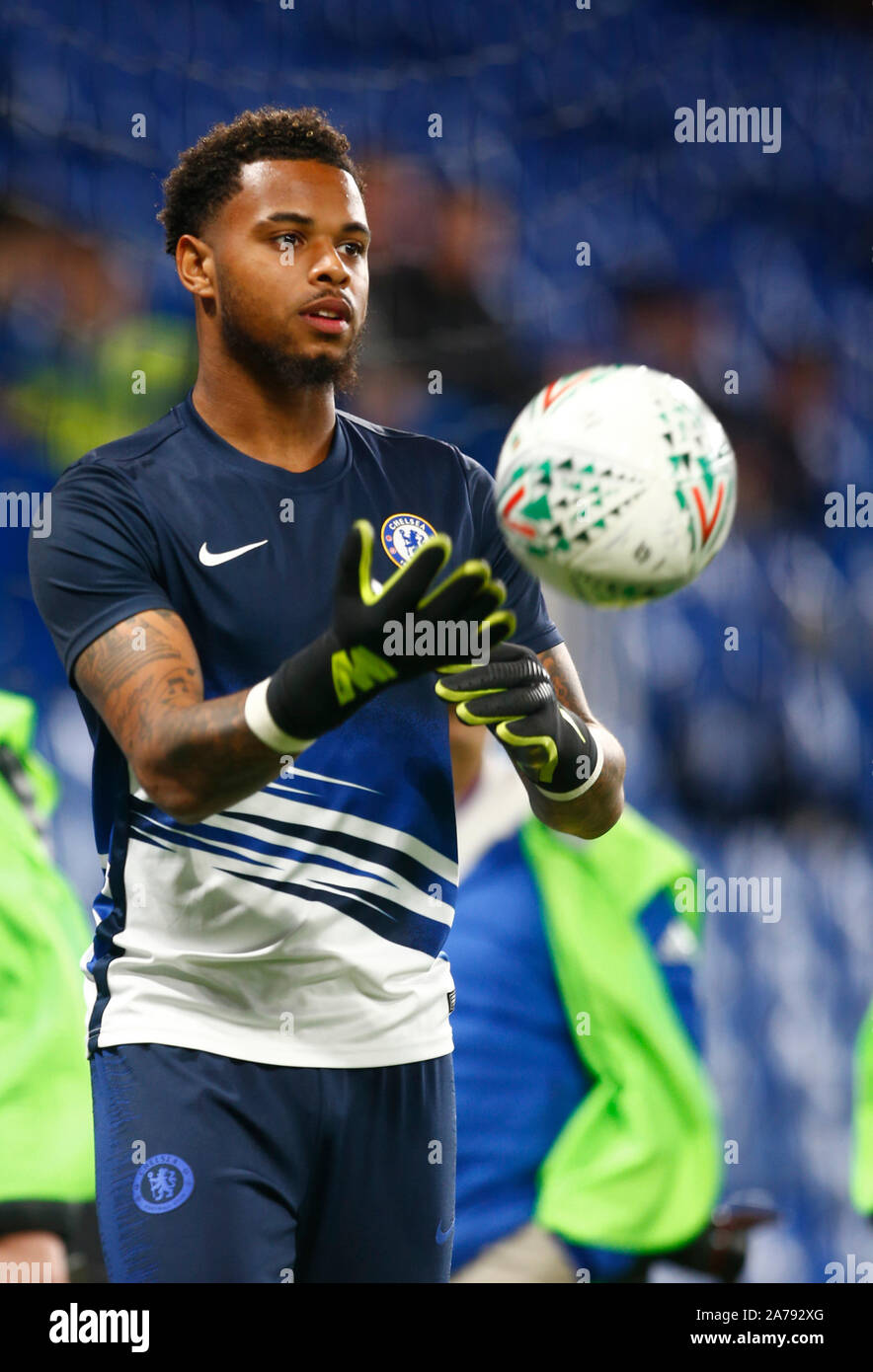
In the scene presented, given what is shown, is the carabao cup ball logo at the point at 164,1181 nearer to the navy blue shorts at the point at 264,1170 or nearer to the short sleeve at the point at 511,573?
the navy blue shorts at the point at 264,1170

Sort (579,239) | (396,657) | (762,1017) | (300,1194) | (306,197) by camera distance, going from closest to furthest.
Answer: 1. (396,657)
2. (300,1194)
3. (306,197)
4. (762,1017)
5. (579,239)

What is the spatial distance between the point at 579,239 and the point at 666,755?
4.63 feet

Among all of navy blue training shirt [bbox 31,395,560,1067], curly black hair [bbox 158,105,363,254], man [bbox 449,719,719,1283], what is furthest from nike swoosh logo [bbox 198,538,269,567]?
man [bbox 449,719,719,1283]

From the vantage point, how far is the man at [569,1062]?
335 centimetres

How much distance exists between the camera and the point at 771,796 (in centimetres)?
380

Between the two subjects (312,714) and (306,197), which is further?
(306,197)

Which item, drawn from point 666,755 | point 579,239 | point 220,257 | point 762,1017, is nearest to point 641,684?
point 666,755

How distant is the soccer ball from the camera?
1.78m

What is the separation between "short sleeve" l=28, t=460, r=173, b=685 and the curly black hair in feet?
1.63

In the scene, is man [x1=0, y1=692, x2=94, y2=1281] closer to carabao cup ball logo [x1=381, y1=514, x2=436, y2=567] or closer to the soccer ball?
carabao cup ball logo [x1=381, y1=514, x2=436, y2=567]

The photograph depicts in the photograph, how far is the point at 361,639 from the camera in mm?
1550

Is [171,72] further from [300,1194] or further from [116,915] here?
[300,1194]

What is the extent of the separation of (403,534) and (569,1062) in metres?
1.80

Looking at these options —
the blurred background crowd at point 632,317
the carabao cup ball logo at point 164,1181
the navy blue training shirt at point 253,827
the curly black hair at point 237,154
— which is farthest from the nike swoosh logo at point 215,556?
the blurred background crowd at point 632,317
